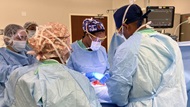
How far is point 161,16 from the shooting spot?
1875 mm

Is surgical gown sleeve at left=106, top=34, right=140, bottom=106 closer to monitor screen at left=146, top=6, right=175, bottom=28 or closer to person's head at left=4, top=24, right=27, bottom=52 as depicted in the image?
monitor screen at left=146, top=6, right=175, bottom=28

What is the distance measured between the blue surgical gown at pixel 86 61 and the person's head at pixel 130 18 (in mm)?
665

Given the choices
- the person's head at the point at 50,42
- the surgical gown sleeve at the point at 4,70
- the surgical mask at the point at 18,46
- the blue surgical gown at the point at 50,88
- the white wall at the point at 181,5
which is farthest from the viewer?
the white wall at the point at 181,5

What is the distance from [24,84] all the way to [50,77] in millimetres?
115

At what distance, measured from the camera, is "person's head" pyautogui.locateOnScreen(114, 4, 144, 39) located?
3.72 ft

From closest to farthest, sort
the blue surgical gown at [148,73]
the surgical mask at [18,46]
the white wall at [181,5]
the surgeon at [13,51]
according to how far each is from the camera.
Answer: the blue surgical gown at [148,73] → the surgeon at [13,51] → the surgical mask at [18,46] → the white wall at [181,5]

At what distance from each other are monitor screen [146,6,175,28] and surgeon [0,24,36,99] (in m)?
1.30

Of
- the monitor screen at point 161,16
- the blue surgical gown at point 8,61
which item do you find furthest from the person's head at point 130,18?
the blue surgical gown at point 8,61

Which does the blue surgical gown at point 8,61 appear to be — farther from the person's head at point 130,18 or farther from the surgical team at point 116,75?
the person's head at point 130,18

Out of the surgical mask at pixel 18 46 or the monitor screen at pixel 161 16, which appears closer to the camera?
the surgical mask at pixel 18 46

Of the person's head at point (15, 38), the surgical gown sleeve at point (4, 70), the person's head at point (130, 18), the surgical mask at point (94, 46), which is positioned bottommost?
the surgical gown sleeve at point (4, 70)

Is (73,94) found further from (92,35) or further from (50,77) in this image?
(92,35)

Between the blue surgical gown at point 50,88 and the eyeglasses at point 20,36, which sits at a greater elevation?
the eyeglasses at point 20,36

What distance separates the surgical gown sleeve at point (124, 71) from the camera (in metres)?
1.00
